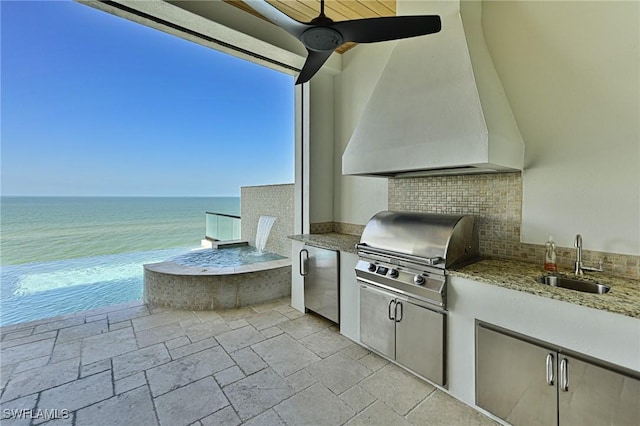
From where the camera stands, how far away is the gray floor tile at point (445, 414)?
1624mm

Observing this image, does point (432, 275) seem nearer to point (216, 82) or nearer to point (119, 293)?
point (119, 293)

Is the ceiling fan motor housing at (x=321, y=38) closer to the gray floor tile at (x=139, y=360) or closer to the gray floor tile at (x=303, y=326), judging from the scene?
the gray floor tile at (x=303, y=326)

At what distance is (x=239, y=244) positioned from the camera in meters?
6.36

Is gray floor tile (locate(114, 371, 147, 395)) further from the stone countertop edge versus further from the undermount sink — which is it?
the undermount sink

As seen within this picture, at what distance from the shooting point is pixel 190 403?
178 centimetres

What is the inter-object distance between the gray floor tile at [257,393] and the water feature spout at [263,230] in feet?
12.8

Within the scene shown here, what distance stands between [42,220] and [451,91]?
1655 cm

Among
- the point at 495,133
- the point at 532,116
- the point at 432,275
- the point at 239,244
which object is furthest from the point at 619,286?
the point at 239,244

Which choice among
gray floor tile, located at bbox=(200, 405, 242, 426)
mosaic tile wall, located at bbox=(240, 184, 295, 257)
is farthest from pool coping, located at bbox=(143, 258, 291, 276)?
gray floor tile, located at bbox=(200, 405, 242, 426)

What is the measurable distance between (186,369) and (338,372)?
1.27 metres

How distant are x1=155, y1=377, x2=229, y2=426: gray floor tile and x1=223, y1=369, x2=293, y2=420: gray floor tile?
0.28 feet

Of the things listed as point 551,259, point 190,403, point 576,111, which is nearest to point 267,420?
point 190,403

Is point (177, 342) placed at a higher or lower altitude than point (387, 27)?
lower

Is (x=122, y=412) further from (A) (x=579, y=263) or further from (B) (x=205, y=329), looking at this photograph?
(A) (x=579, y=263)
